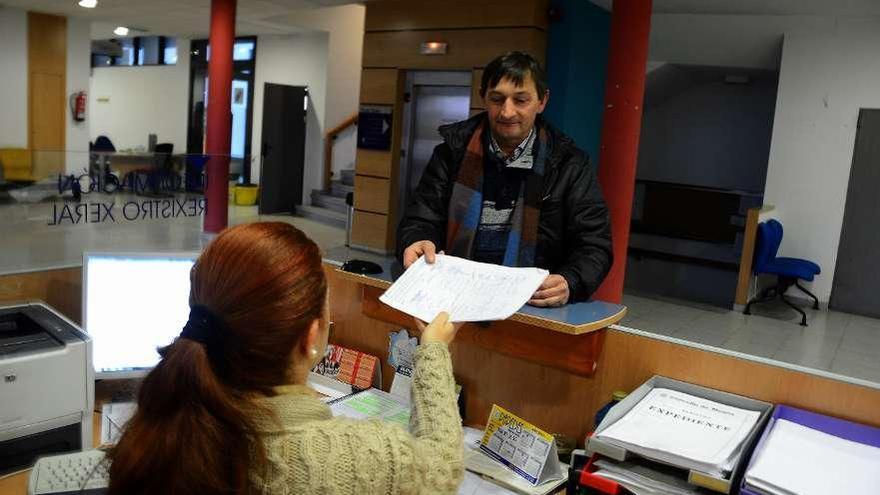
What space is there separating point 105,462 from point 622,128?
159 inches

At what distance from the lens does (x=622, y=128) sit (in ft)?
14.9

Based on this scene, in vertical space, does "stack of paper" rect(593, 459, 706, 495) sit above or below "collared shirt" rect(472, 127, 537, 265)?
below

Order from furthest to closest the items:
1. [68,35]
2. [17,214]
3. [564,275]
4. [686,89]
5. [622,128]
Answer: [68,35]
[686,89]
[622,128]
[17,214]
[564,275]

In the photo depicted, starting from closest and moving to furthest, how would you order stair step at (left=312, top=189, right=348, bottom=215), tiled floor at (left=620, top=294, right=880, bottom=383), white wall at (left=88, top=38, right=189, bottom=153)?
tiled floor at (left=620, top=294, right=880, bottom=383) → stair step at (left=312, top=189, right=348, bottom=215) → white wall at (left=88, top=38, right=189, bottom=153)

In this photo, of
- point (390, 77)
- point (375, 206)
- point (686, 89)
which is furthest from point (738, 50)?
point (375, 206)

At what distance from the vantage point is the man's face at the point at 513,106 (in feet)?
5.75

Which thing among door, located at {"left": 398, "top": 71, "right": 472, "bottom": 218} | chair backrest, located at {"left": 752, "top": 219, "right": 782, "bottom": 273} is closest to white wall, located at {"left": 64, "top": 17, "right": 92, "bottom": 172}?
door, located at {"left": 398, "top": 71, "right": 472, "bottom": 218}

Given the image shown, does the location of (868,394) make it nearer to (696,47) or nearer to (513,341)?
(513,341)

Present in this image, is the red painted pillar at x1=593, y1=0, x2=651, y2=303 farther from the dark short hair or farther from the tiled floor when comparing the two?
the dark short hair

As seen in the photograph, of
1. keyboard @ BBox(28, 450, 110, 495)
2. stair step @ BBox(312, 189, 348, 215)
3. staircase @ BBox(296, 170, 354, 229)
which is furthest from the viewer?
stair step @ BBox(312, 189, 348, 215)

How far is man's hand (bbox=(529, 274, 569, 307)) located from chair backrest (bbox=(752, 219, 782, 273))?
19.1 feet

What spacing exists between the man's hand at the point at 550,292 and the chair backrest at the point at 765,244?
19.1ft

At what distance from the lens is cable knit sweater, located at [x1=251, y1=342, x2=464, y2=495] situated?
3.31 ft

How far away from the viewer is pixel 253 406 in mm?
998
